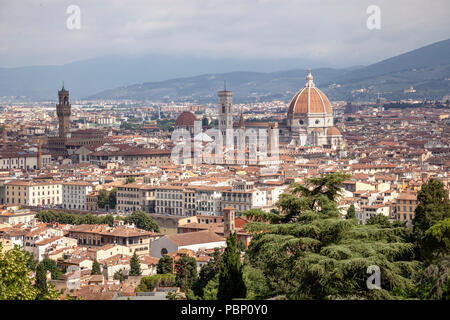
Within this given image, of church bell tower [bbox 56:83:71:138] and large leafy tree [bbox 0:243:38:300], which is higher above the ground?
church bell tower [bbox 56:83:71:138]

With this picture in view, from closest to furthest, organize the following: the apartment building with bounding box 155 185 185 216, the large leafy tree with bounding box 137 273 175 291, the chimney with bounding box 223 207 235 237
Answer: the large leafy tree with bounding box 137 273 175 291
the chimney with bounding box 223 207 235 237
the apartment building with bounding box 155 185 185 216

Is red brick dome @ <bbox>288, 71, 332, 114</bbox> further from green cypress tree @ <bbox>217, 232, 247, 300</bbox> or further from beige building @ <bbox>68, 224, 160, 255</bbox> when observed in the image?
green cypress tree @ <bbox>217, 232, 247, 300</bbox>

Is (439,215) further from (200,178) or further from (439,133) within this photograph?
(439,133)

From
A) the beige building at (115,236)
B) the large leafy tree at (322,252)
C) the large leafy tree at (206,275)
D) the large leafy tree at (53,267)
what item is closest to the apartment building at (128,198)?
the beige building at (115,236)

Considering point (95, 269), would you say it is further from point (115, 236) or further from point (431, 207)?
point (431, 207)

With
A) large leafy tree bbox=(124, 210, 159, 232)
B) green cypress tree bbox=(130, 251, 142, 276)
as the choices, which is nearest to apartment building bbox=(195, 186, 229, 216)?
large leafy tree bbox=(124, 210, 159, 232)
